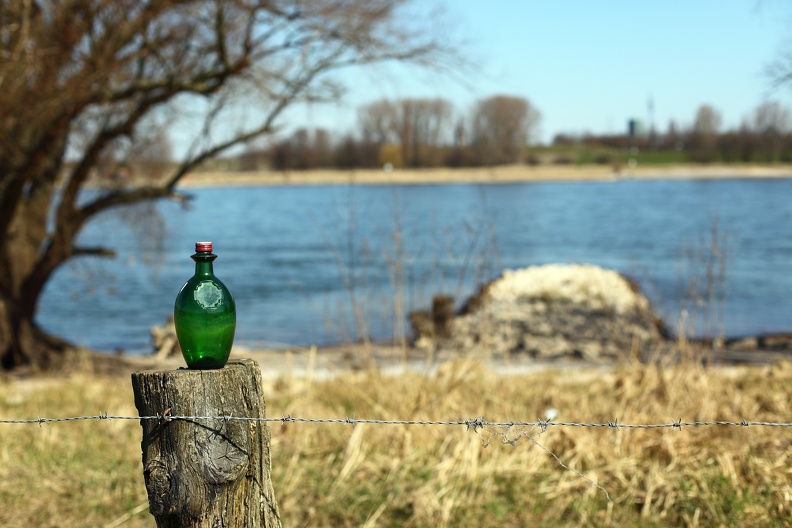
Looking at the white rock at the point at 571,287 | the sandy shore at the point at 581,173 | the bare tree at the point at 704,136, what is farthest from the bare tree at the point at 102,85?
the bare tree at the point at 704,136

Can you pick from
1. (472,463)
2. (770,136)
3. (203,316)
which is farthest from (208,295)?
(770,136)

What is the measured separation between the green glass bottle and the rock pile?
7.87 metres

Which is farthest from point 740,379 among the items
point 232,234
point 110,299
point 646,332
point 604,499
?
point 232,234

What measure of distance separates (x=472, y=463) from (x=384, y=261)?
10.3m

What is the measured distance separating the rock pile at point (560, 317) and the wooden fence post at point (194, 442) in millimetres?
7851

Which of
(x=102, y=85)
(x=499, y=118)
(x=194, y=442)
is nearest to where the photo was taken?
(x=194, y=442)

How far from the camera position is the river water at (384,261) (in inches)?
296

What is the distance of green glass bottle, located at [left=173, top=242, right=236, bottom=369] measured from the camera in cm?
259

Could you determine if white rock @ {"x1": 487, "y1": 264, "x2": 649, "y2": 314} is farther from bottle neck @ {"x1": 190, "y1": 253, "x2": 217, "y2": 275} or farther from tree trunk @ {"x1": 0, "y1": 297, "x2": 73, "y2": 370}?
bottle neck @ {"x1": 190, "y1": 253, "x2": 217, "y2": 275}

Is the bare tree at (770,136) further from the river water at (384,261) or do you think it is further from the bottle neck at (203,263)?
the bottle neck at (203,263)

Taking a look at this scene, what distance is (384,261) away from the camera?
15016 millimetres

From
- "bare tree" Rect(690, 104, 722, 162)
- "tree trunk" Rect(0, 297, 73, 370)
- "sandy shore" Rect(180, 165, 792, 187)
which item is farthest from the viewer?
"bare tree" Rect(690, 104, 722, 162)

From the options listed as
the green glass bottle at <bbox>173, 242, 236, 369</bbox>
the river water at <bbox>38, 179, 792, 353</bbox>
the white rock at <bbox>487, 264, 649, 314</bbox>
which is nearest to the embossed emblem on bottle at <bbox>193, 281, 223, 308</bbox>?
the green glass bottle at <bbox>173, 242, 236, 369</bbox>

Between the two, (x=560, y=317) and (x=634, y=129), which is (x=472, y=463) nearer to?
(x=560, y=317)
